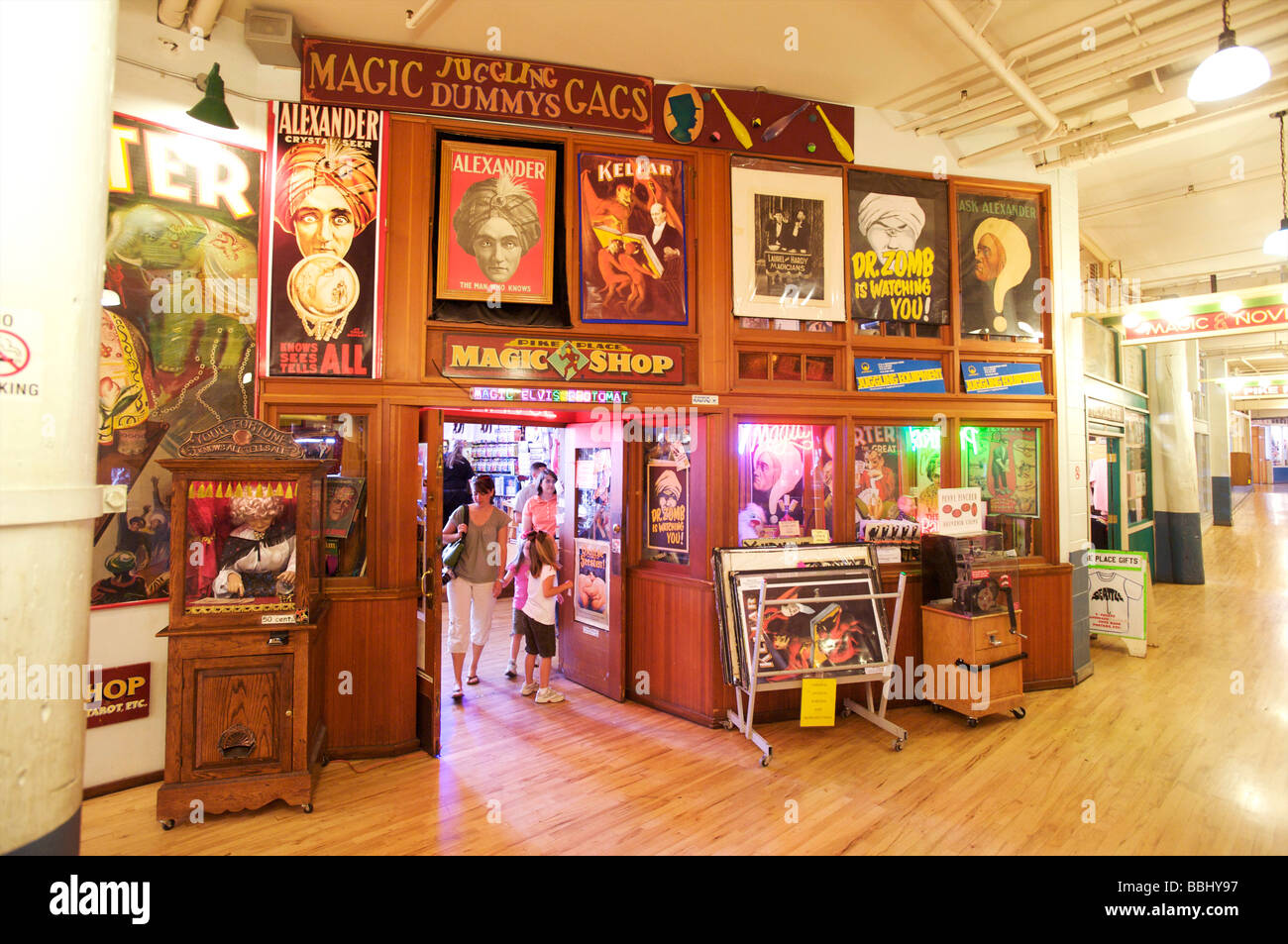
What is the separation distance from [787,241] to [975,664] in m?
3.52

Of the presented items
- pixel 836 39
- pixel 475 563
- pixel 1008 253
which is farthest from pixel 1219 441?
pixel 475 563

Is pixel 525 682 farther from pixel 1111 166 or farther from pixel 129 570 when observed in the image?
pixel 1111 166

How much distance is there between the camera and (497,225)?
176 inches

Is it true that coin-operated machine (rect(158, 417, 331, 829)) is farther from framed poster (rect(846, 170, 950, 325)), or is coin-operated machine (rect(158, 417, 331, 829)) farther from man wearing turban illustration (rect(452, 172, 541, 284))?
framed poster (rect(846, 170, 950, 325))

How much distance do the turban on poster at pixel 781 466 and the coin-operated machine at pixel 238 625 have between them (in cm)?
325

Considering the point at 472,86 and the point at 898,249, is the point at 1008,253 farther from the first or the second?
the point at 472,86

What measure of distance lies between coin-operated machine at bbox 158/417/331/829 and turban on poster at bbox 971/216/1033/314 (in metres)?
5.62

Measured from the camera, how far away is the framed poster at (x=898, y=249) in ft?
16.9

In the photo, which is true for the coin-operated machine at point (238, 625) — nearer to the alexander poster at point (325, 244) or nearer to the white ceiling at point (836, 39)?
the alexander poster at point (325, 244)

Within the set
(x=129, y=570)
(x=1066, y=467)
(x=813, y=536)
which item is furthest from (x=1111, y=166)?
(x=129, y=570)

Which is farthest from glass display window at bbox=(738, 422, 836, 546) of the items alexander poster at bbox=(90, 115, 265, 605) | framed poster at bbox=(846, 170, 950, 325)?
alexander poster at bbox=(90, 115, 265, 605)

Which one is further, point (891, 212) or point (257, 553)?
point (891, 212)

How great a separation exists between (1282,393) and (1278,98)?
16.7 m

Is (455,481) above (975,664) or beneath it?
above
